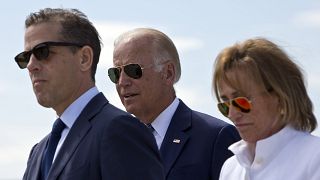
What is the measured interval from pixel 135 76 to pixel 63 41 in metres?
2.35

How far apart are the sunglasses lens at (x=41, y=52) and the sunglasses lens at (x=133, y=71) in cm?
242

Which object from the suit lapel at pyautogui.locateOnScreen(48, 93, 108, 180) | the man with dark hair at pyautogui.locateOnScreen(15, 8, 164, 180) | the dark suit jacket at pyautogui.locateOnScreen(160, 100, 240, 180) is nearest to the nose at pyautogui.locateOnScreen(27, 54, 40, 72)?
the man with dark hair at pyautogui.locateOnScreen(15, 8, 164, 180)

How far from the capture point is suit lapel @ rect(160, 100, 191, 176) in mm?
8617

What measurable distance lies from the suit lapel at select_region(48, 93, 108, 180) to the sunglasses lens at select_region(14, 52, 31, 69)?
662 millimetres

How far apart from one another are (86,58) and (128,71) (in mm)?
2242

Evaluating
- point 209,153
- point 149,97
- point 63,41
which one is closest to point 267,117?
point 63,41

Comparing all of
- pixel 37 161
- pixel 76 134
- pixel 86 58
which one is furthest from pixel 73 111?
pixel 37 161

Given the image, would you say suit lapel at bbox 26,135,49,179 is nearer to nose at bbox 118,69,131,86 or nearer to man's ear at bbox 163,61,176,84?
nose at bbox 118,69,131,86

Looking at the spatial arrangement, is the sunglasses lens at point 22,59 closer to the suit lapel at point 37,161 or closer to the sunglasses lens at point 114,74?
the suit lapel at point 37,161

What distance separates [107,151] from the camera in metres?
6.19

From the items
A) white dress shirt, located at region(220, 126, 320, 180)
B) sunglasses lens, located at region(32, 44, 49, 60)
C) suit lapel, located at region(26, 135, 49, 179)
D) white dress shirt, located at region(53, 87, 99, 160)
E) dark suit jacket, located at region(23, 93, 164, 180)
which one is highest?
sunglasses lens, located at region(32, 44, 49, 60)

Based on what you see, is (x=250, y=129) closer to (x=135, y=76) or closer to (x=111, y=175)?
(x=111, y=175)

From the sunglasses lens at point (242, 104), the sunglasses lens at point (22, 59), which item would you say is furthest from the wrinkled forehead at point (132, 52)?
the sunglasses lens at point (242, 104)

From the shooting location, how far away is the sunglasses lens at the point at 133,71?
29.7 feet
